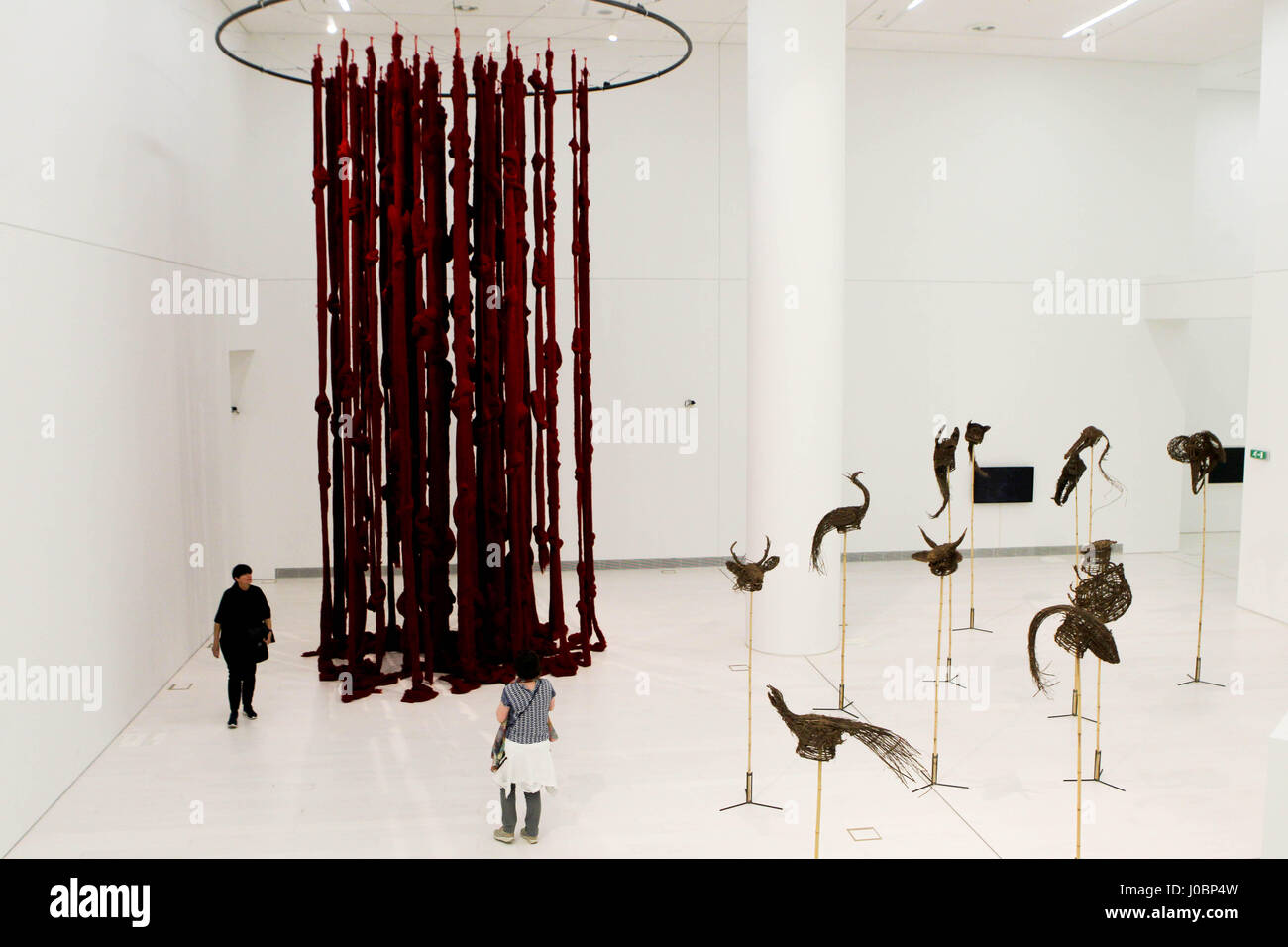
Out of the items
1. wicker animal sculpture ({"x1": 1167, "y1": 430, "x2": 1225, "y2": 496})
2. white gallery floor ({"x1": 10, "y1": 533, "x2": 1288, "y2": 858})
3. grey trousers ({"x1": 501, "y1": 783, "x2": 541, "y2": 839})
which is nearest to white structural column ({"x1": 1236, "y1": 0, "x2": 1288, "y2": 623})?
white gallery floor ({"x1": 10, "y1": 533, "x2": 1288, "y2": 858})

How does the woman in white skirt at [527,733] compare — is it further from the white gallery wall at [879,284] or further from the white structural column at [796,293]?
the white gallery wall at [879,284]

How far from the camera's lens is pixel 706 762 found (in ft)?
21.5

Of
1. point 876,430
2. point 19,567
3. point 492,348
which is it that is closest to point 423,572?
point 492,348

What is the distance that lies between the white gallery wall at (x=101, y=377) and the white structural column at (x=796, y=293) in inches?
175

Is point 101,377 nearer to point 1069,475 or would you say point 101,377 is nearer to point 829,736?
point 829,736

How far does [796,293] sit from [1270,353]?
4.63m

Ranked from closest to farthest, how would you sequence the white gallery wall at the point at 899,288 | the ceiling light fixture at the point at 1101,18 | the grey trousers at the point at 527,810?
the grey trousers at the point at 527,810 < the ceiling light fixture at the point at 1101,18 < the white gallery wall at the point at 899,288

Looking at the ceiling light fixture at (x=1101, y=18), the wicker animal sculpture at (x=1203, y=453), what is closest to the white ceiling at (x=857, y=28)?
the ceiling light fixture at (x=1101, y=18)

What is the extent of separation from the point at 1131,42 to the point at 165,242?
32.9ft

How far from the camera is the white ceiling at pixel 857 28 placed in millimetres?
10516
